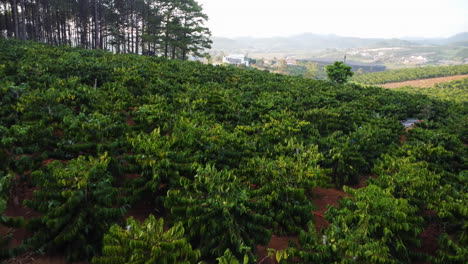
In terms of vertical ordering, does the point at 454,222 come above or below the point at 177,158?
below

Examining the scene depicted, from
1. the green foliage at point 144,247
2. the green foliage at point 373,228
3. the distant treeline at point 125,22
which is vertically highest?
the distant treeline at point 125,22

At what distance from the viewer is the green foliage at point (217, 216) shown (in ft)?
10.4

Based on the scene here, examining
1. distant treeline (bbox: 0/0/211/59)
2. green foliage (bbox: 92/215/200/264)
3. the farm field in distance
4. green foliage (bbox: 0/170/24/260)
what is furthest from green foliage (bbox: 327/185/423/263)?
distant treeline (bbox: 0/0/211/59)

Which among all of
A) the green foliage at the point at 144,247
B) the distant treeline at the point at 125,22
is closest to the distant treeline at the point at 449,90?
the distant treeline at the point at 125,22

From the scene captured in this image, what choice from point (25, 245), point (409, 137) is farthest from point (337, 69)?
point (25, 245)

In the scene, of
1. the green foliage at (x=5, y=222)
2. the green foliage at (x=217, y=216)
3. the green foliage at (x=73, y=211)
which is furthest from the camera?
the green foliage at (x=217, y=216)

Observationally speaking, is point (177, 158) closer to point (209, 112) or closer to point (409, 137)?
point (209, 112)

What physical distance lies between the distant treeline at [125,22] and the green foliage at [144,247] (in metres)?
30.6

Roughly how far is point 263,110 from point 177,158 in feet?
16.6

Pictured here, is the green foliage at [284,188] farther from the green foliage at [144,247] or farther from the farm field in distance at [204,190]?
the green foliage at [144,247]

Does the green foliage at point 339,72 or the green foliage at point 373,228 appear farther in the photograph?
the green foliage at point 339,72

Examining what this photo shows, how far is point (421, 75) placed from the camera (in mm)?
69688

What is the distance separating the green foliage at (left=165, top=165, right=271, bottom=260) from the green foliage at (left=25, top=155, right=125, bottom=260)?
2.65 feet

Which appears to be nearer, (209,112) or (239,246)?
(239,246)
